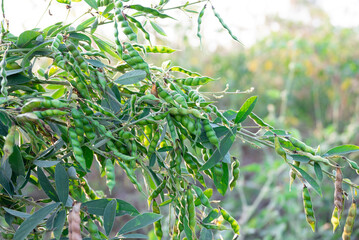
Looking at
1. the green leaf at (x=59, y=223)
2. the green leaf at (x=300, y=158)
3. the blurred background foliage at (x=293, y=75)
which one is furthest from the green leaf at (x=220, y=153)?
the blurred background foliage at (x=293, y=75)

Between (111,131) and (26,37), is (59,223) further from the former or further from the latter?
(26,37)

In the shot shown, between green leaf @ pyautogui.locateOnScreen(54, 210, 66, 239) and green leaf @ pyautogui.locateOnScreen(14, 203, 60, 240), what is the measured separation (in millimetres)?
14

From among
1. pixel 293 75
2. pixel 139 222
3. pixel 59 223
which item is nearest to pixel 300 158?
pixel 139 222

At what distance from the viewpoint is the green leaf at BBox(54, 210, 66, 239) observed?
60cm

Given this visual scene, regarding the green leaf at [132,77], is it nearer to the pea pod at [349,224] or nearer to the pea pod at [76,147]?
the pea pod at [76,147]

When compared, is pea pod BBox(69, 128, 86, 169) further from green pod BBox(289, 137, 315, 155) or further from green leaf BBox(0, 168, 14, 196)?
green pod BBox(289, 137, 315, 155)

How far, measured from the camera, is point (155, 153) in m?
0.66

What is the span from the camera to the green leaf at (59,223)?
60cm

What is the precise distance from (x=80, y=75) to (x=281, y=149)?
309 mm

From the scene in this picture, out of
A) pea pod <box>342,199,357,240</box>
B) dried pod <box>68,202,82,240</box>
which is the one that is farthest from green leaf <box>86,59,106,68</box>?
pea pod <box>342,199,357,240</box>

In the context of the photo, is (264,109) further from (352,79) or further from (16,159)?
(16,159)

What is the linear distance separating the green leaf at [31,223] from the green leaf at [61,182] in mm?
21

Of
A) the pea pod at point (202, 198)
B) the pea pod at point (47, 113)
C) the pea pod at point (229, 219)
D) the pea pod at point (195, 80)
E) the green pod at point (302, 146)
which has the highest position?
the pea pod at point (47, 113)

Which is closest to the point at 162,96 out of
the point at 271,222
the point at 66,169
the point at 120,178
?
the point at 66,169
